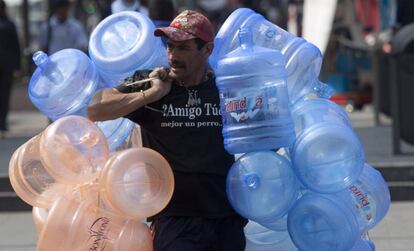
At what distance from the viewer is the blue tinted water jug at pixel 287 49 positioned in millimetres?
5180

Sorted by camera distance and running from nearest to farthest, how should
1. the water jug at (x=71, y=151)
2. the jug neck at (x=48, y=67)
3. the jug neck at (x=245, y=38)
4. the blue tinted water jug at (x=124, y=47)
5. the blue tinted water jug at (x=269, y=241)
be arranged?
the water jug at (x=71, y=151) < the jug neck at (x=245, y=38) < the blue tinted water jug at (x=269, y=241) < the blue tinted water jug at (x=124, y=47) < the jug neck at (x=48, y=67)

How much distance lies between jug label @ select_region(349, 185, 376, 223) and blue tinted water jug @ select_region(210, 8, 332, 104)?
496 mm

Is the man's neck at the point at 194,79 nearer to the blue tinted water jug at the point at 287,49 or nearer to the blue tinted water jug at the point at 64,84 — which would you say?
the blue tinted water jug at the point at 287,49

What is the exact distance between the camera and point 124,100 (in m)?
4.80

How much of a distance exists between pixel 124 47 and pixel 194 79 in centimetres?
61

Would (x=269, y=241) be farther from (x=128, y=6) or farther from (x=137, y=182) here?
(x=128, y=6)

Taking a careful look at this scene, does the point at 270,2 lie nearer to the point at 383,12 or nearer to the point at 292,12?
the point at 292,12

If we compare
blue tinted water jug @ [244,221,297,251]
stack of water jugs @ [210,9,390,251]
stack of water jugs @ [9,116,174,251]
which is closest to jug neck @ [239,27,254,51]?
stack of water jugs @ [210,9,390,251]

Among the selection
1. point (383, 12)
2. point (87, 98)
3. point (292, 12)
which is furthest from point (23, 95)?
point (87, 98)

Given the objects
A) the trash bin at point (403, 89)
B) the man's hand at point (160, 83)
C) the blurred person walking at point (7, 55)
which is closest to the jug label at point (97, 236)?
the man's hand at point (160, 83)

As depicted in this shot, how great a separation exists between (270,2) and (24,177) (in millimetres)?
23194

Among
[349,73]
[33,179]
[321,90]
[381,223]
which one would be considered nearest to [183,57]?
[321,90]

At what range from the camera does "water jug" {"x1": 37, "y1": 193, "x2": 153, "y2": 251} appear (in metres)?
4.62

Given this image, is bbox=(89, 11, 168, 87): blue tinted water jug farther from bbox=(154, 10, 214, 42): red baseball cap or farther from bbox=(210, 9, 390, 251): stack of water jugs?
bbox=(210, 9, 390, 251): stack of water jugs
